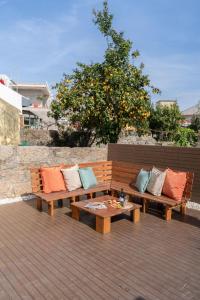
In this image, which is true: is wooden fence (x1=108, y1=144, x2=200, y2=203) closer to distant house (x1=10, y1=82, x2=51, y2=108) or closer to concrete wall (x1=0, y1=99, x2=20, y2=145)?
concrete wall (x1=0, y1=99, x2=20, y2=145)

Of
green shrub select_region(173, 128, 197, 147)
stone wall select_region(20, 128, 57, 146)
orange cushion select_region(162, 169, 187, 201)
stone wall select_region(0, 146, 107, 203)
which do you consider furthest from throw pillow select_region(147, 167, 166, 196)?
green shrub select_region(173, 128, 197, 147)

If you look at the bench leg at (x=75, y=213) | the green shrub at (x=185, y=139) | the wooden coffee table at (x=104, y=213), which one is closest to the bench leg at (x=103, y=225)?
the wooden coffee table at (x=104, y=213)

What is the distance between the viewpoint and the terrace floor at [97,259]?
10.9 ft

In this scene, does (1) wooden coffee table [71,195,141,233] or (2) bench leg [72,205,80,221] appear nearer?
(1) wooden coffee table [71,195,141,233]

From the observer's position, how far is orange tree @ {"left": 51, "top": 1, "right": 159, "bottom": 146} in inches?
372

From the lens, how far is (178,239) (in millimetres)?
4887

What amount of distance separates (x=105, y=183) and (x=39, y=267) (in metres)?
3.98

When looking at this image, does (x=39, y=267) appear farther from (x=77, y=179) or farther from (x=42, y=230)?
(x=77, y=179)

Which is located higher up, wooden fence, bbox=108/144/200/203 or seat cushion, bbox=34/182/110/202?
wooden fence, bbox=108/144/200/203

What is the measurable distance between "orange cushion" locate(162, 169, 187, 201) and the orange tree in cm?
395

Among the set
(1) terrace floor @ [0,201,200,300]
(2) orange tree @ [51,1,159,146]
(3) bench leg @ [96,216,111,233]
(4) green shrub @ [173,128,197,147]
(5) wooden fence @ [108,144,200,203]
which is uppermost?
(2) orange tree @ [51,1,159,146]

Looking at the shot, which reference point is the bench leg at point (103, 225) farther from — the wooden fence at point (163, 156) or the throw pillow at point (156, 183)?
the wooden fence at point (163, 156)

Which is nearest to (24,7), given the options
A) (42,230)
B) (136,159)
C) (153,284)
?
(136,159)

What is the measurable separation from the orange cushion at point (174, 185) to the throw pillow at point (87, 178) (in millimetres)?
1842
